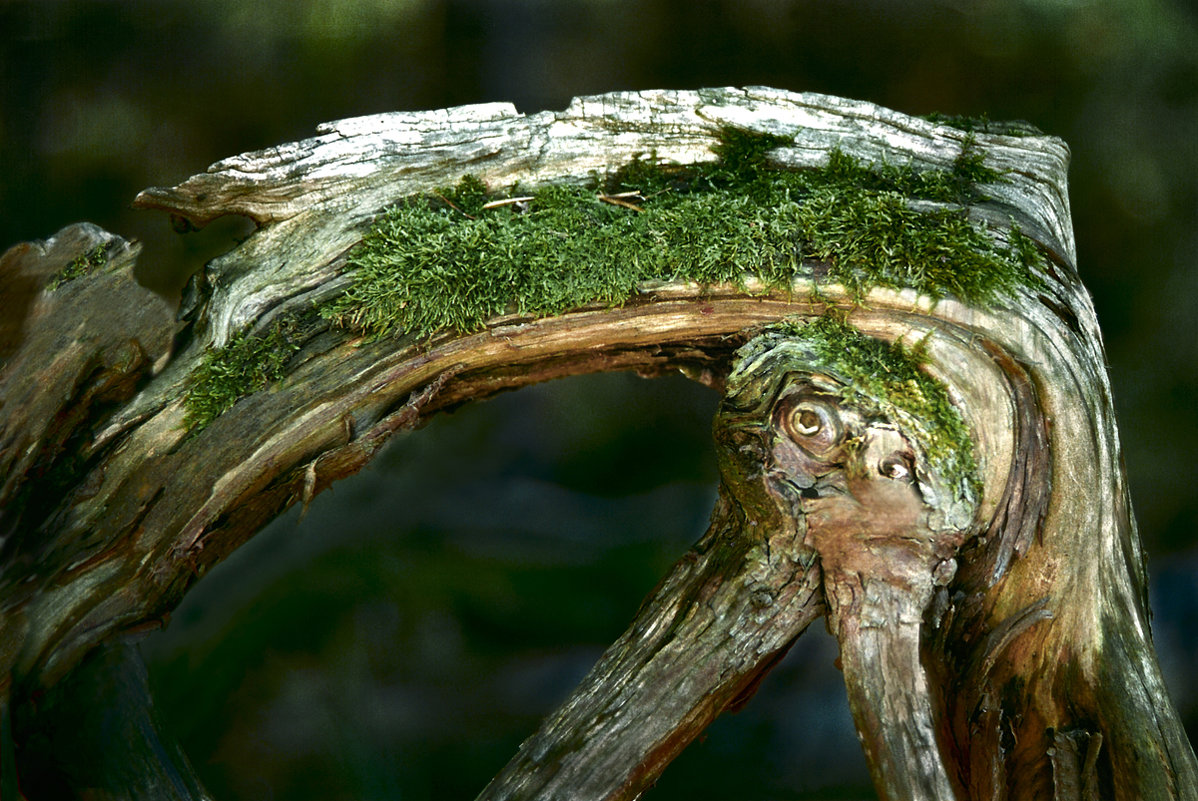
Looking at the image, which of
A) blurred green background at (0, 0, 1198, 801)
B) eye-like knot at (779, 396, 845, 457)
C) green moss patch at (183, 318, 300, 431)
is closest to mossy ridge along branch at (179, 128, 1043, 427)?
green moss patch at (183, 318, 300, 431)

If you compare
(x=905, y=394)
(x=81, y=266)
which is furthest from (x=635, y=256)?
(x=81, y=266)

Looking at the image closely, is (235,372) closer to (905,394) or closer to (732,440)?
(732,440)

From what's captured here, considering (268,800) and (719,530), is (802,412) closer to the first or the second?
(719,530)

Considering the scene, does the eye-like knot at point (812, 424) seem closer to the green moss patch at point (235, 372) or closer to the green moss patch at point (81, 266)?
the green moss patch at point (235, 372)

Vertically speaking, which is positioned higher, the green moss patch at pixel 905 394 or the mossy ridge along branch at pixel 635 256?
the mossy ridge along branch at pixel 635 256

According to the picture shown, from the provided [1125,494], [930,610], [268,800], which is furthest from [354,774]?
[1125,494]

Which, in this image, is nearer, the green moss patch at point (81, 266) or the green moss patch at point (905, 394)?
the green moss patch at point (905, 394)


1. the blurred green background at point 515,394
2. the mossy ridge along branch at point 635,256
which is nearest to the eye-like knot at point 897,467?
the mossy ridge along branch at point 635,256
